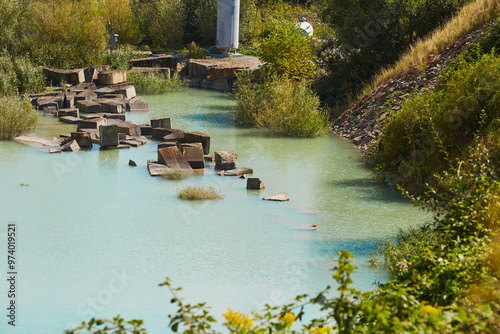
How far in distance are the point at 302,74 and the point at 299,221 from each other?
8633mm

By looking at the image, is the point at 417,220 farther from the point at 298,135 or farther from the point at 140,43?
the point at 140,43

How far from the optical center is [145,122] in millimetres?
14172

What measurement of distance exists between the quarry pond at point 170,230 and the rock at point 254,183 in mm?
161

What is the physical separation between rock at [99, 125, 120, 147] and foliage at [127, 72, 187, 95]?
7.44m

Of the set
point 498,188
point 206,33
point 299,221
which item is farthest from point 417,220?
point 206,33

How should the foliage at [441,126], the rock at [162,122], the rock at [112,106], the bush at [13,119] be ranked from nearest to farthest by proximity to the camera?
the foliage at [441,126]
the bush at [13,119]
the rock at [162,122]
the rock at [112,106]

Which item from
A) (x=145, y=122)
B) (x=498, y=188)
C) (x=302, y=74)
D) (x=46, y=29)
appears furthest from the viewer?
(x=46, y=29)

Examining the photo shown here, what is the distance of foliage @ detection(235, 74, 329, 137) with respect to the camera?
13086 mm

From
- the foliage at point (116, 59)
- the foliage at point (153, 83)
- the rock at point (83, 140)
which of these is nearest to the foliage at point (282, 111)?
the rock at point (83, 140)

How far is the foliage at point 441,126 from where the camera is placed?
8.88 meters

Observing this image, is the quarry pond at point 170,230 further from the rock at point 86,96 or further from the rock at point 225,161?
the rock at point 86,96

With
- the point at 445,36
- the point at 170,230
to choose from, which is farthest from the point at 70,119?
the point at 445,36

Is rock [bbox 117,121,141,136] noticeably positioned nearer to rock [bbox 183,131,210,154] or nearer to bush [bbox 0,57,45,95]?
rock [bbox 183,131,210,154]

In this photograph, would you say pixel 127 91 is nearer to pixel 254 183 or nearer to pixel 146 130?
pixel 146 130
